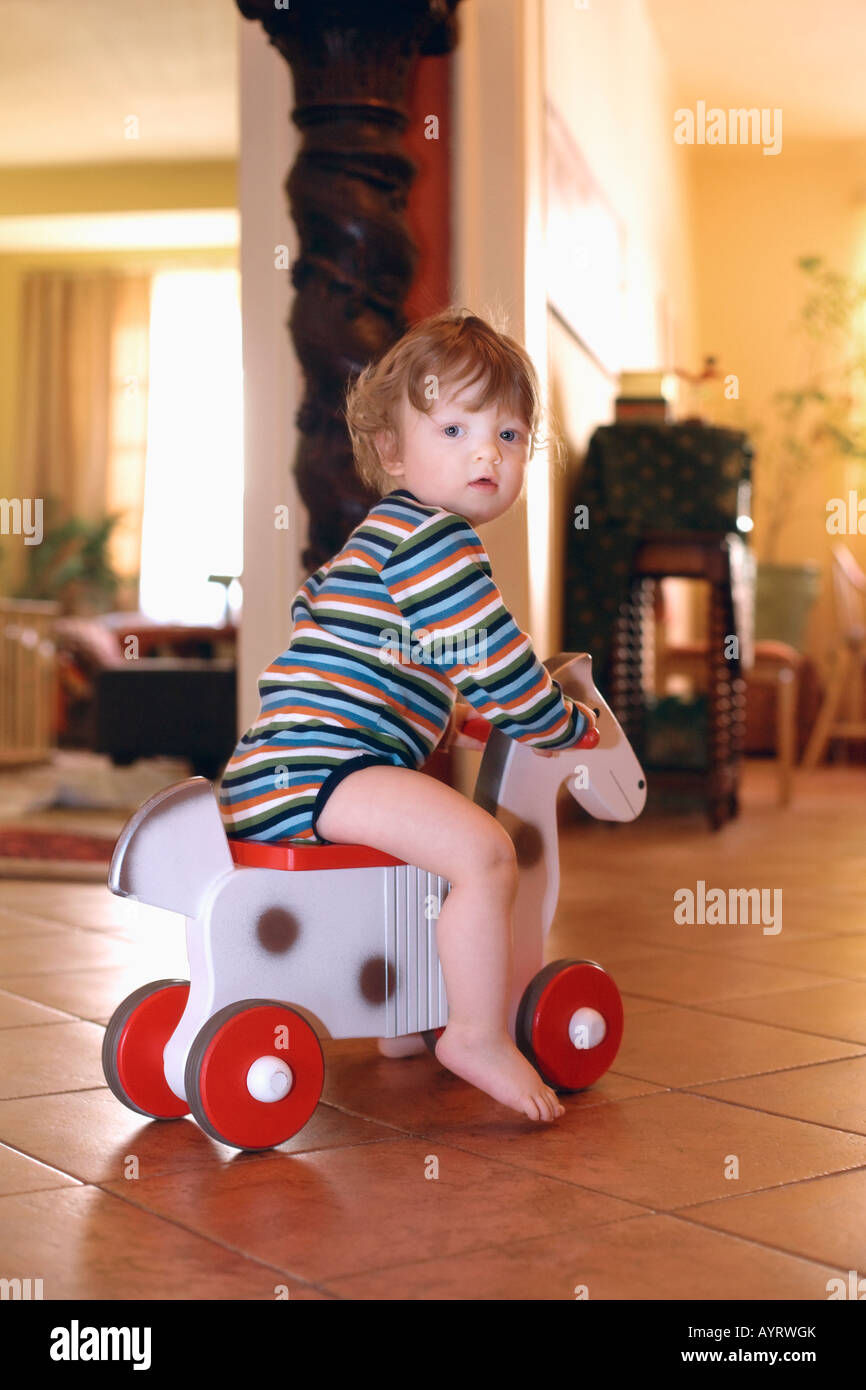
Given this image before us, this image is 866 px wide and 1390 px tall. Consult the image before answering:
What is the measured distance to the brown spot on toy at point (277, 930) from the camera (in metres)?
1.36

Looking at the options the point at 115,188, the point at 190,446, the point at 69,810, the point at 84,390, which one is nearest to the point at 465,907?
the point at 69,810

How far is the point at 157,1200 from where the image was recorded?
117cm

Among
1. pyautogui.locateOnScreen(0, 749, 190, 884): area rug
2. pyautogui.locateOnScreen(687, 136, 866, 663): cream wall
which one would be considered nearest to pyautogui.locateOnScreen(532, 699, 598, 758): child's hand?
pyautogui.locateOnScreen(0, 749, 190, 884): area rug

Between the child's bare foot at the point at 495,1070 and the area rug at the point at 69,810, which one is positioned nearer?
the child's bare foot at the point at 495,1070

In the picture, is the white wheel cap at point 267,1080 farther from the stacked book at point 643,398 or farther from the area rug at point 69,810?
the stacked book at point 643,398

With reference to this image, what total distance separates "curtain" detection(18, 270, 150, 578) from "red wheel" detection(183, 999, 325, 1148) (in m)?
8.66

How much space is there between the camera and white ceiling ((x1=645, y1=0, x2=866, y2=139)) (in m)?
5.86

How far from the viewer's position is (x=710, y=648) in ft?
12.7

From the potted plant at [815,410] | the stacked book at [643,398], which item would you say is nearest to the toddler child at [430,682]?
the stacked book at [643,398]

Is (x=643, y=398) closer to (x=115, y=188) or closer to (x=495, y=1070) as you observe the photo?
(x=495, y=1070)

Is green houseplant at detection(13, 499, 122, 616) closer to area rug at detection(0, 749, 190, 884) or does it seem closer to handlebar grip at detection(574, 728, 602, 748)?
area rug at detection(0, 749, 190, 884)

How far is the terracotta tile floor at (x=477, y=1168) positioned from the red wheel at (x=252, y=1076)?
3 centimetres

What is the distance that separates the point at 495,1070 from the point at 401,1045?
296 millimetres

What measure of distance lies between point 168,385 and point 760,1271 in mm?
9172
